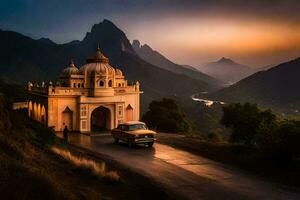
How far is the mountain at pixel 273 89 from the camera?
440ft

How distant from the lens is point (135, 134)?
24.6 m

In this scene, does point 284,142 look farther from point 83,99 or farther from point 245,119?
point 83,99

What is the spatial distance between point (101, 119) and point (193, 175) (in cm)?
2610

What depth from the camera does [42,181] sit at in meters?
8.32

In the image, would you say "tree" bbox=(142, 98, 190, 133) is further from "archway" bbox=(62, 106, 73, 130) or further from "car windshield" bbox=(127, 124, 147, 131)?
"car windshield" bbox=(127, 124, 147, 131)

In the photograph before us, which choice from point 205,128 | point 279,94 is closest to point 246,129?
point 205,128

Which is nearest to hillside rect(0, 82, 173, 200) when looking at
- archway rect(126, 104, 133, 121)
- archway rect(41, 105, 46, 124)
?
archway rect(41, 105, 46, 124)

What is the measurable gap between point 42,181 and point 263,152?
43.8ft

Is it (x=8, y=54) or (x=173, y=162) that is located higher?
(x=8, y=54)

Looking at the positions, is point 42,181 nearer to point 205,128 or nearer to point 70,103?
point 70,103

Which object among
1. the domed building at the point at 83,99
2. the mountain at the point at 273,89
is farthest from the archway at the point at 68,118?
the mountain at the point at 273,89

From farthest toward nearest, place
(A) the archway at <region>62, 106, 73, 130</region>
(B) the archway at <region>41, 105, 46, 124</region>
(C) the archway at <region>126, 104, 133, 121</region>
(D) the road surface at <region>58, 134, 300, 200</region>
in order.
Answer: (C) the archway at <region>126, 104, 133, 121</region> < (B) the archway at <region>41, 105, 46, 124</region> < (A) the archway at <region>62, 106, 73, 130</region> < (D) the road surface at <region>58, 134, 300, 200</region>

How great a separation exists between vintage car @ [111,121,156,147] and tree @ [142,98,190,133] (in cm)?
2632

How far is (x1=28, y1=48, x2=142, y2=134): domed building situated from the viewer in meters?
35.7
